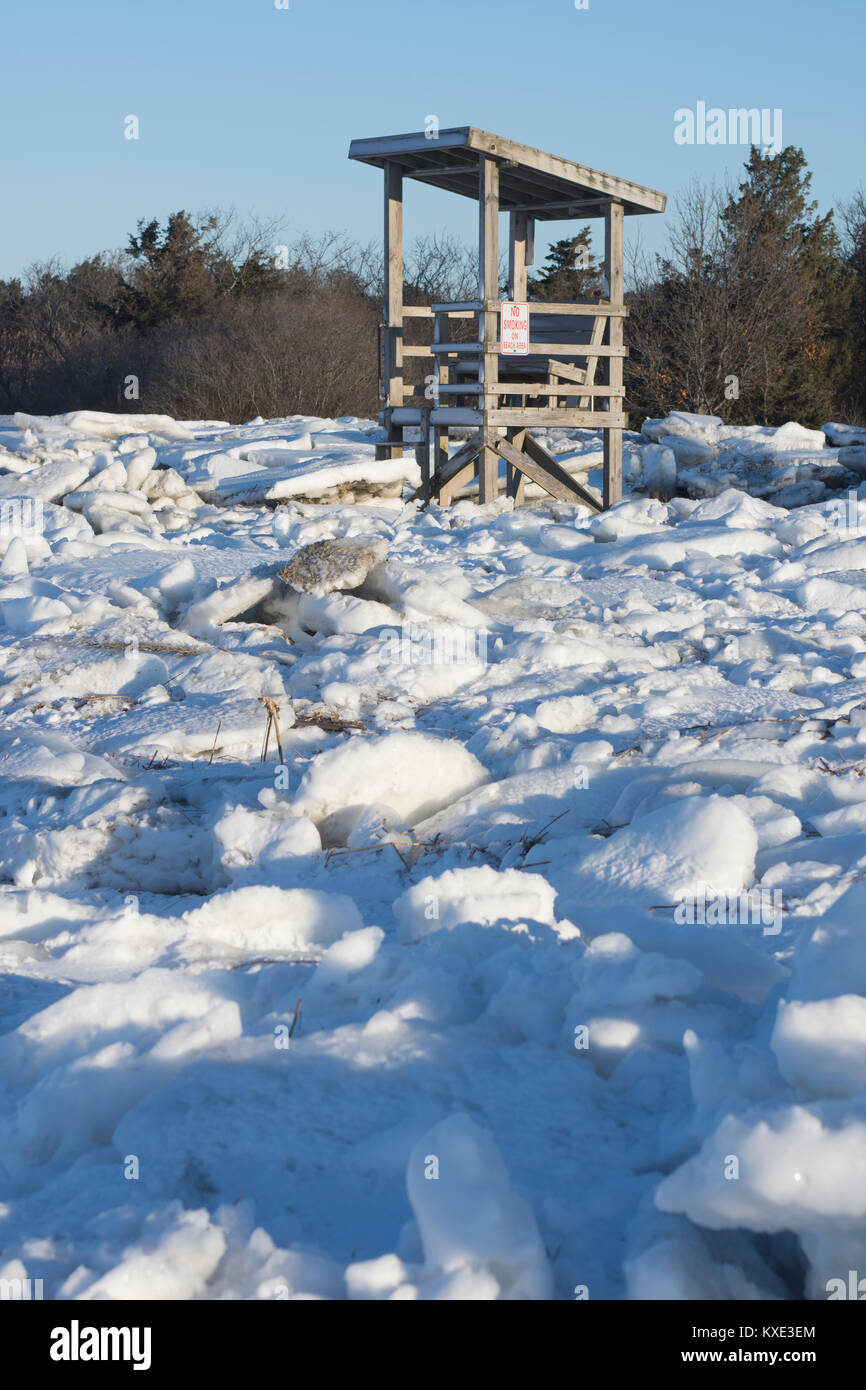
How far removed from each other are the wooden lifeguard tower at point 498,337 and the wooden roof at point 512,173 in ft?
0.04

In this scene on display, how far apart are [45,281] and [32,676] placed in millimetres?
34491

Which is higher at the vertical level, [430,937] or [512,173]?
[512,173]

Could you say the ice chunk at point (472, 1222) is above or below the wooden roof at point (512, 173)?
below

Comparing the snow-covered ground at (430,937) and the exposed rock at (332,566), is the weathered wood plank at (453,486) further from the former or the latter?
the exposed rock at (332,566)

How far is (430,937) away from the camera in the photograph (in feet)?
8.04

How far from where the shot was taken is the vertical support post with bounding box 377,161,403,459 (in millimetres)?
11000

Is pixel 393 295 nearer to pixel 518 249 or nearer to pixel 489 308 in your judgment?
pixel 489 308

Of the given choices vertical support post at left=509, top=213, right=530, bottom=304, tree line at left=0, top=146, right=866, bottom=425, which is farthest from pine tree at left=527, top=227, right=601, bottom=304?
vertical support post at left=509, top=213, right=530, bottom=304

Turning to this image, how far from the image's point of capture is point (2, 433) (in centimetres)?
1301

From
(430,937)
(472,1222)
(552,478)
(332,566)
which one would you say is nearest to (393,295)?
(552,478)

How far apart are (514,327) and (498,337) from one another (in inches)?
6.5

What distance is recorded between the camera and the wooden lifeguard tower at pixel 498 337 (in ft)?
33.7

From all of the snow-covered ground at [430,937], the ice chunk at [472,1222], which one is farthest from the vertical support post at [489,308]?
the ice chunk at [472,1222]

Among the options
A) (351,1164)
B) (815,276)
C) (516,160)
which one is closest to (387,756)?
(351,1164)
